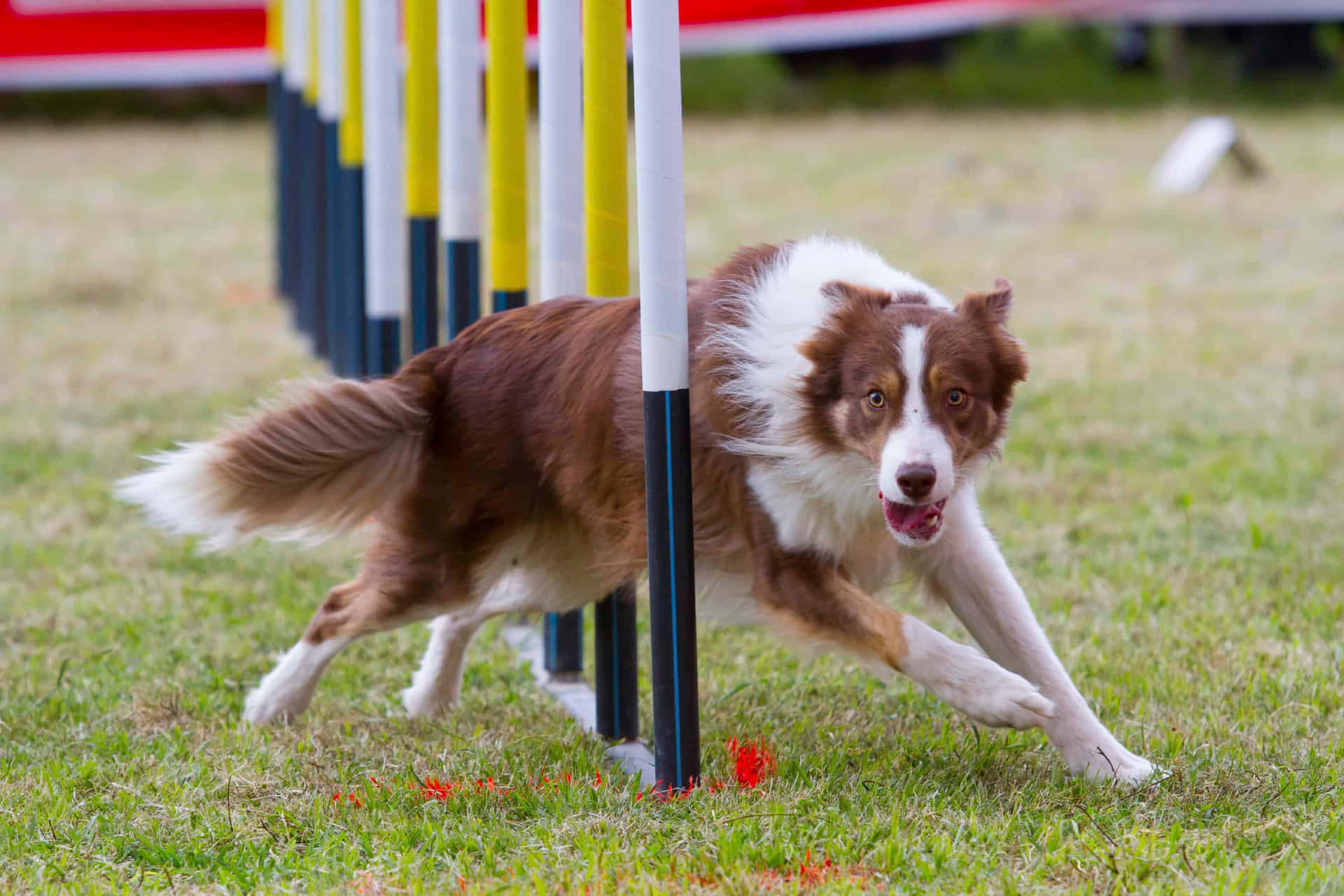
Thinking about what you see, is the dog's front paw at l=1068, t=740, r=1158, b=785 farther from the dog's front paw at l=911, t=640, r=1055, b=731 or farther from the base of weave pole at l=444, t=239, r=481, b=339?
the base of weave pole at l=444, t=239, r=481, b=339

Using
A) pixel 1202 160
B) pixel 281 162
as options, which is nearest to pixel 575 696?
pixel 281 162

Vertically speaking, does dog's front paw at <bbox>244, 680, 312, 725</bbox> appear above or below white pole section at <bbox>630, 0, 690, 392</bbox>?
below

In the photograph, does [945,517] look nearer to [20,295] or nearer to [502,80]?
[502,80]

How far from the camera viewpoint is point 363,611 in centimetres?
393

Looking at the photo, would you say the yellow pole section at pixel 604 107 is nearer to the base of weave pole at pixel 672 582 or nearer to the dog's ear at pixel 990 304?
the base of weave pole at pixel 672 582

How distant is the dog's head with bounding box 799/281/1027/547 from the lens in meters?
3.16

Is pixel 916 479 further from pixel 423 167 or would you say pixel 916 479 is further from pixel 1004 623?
pixel 423 167

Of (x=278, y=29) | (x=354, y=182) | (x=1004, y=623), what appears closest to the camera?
(x=1004, y=623)

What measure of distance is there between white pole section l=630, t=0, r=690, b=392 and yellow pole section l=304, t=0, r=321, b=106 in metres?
5.77

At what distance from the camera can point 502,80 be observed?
4203mm

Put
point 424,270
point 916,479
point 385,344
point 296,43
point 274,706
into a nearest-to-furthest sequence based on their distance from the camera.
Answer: point 916,479 < point 274,706 < point 424,270 < point 385,344 < point 296,43

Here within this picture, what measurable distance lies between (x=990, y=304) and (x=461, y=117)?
1811 millimetres

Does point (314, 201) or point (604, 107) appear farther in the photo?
Answer: point (314, 201)

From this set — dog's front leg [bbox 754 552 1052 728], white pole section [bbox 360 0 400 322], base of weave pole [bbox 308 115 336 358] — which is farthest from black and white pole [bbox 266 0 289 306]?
dog's front leg [bbox 754 552 1052 728]
